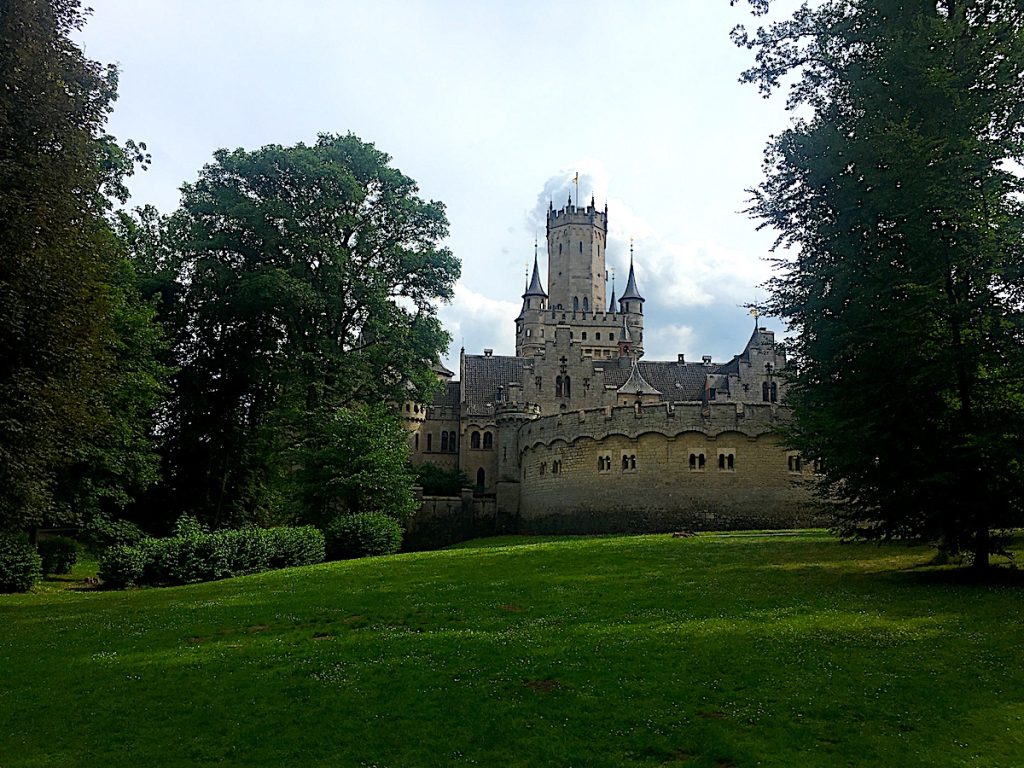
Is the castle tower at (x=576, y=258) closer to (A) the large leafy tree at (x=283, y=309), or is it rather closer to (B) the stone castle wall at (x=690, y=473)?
(B) the stone castle wall at (x=690, y=473)

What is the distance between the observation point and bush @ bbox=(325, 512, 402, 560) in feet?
112

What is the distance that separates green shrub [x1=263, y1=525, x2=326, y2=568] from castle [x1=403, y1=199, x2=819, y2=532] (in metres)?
12.5

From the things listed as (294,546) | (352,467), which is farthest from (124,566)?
(352,467)

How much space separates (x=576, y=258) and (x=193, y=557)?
7492cm

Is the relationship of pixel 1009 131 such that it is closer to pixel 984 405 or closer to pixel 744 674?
pixel 984 405

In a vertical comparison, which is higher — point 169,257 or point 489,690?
point 169,257

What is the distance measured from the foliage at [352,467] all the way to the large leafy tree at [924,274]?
19140mm

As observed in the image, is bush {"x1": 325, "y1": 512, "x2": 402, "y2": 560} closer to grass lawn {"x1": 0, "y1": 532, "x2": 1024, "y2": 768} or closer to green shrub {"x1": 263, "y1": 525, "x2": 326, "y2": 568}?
green shrub {"x1": 263, "y1": 525, "x2": 326, "y2": 568}

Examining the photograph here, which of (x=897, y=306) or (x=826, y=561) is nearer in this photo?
(x=897, y=306)

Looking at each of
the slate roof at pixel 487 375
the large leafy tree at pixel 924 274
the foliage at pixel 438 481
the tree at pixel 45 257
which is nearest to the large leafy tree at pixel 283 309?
the tree at pixel 45 257

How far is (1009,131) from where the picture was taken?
1978 centimetres

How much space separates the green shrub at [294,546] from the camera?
101 ft

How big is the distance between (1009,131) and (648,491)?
27223mm

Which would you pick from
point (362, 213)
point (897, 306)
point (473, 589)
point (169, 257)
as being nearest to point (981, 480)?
point (897, 306)
